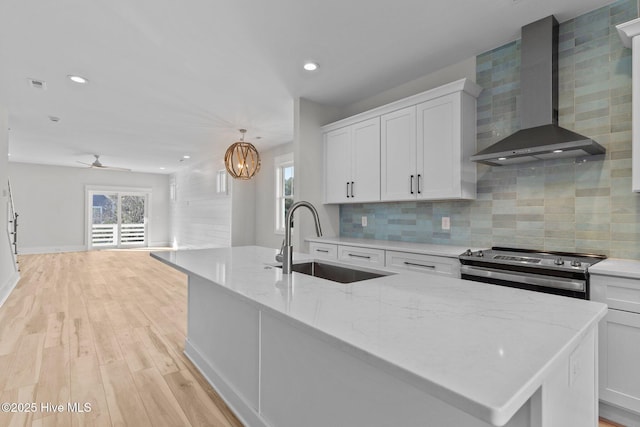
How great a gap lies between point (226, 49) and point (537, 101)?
2573 mm

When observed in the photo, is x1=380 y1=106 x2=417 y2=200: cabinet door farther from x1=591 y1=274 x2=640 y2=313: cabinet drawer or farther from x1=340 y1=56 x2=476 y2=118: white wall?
x1=591 y1=274 x2=640 y2=313: cabinet drawer

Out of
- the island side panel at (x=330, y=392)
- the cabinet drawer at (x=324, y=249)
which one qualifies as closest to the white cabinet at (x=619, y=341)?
the island side panel at (x=330, y=392)

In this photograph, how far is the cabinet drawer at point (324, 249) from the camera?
145 inches

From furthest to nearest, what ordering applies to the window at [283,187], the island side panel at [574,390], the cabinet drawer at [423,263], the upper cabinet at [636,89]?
the window at [283,187]
the cabinet drawer at [423,263]
the upper cabinet at [636,89]
the island side panel at [574,390]

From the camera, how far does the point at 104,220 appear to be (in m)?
10.2

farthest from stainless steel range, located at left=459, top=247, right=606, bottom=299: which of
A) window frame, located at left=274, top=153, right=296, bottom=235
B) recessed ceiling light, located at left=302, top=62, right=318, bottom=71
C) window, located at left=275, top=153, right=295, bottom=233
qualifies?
window frame, located at left=274, top=153, right=296, bottom=235

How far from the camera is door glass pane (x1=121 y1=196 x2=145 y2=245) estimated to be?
10547 mm

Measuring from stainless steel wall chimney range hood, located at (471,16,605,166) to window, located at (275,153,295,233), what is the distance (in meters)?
4.42

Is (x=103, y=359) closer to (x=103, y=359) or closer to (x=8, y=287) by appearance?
(x=103, y=359)

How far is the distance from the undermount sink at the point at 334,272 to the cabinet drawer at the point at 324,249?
4.55ft

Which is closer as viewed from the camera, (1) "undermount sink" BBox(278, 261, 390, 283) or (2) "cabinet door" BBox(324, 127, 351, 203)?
(1) "undermount sink" BBox(278, 261, 390, 283)

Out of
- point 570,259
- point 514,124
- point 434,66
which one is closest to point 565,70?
point 514,124

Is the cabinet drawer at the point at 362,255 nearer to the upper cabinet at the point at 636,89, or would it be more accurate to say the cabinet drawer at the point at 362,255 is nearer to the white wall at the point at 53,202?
the upper cabinet at the point at 636,89

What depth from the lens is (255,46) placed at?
9.29 ft
